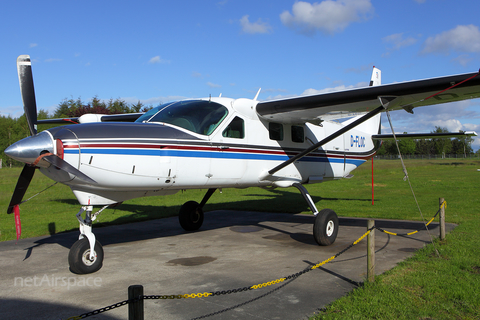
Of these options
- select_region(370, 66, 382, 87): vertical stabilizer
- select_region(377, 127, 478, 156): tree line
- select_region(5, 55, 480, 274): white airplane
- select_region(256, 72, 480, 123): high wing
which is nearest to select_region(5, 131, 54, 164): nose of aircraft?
select_region(5, 55, 480, 274): white airplane

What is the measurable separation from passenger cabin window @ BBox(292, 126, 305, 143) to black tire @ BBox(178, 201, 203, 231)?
3.41 m

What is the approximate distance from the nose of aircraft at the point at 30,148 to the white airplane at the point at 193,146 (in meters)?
0.01

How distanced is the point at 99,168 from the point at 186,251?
2909 mm

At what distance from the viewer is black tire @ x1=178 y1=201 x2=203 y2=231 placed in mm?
9984

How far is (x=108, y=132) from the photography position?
5789 millimetres

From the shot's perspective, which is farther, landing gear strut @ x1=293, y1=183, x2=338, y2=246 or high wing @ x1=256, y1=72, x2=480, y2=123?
landing gear strut @ x1=293, y1=183, x2=338, y2=246

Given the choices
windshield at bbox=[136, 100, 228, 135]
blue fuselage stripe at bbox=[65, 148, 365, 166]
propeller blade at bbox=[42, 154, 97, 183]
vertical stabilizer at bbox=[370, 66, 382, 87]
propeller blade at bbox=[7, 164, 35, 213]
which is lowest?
propeller blade at bbox=[7, 164, 35, 213]

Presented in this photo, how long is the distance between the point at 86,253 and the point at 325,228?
4.82m

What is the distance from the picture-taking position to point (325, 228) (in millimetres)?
7875

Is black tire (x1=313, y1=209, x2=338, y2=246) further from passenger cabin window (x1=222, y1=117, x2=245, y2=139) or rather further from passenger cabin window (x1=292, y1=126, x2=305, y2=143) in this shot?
passenger cabin window (x1=222, y1=117, x2=245, y2=139)

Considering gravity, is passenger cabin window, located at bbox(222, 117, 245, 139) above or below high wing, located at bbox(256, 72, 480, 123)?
below

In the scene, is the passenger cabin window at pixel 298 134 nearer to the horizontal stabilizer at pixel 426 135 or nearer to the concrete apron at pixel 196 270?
the concrete apron at pixel 196 270

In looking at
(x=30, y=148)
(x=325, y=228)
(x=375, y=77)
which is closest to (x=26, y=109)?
(x=30, y=148)

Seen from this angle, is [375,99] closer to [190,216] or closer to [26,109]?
[190,216]
